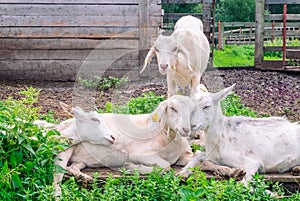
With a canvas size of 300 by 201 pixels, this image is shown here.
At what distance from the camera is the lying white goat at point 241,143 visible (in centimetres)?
498

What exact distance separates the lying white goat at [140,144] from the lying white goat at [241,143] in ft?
0.53

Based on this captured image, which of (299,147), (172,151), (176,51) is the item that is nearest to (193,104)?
(172,151)

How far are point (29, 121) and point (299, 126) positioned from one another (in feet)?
7.56

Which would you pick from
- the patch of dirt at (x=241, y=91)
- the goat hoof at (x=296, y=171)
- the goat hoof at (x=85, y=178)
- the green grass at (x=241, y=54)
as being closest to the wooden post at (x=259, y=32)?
the patch of dirt at (x=241, y=91)

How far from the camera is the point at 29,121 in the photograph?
15.8 feet

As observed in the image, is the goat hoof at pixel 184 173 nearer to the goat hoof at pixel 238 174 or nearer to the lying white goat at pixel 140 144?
the lying white goat at pixel 140 144

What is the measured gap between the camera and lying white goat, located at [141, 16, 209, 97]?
7.17 meters

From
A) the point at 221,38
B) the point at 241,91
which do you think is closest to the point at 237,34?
the point at 221,38

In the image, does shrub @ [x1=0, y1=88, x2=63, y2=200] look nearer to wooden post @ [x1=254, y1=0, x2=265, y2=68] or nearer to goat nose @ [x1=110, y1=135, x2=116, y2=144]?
goat nose @ [x1=110, y1=135, x2=116, y2=144]

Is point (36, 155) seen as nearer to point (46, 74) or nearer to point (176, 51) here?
point (176, 51)

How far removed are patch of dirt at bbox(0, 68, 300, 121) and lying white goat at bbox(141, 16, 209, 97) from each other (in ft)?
5.39

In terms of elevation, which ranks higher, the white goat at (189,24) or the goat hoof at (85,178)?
the white goat at (189,24)

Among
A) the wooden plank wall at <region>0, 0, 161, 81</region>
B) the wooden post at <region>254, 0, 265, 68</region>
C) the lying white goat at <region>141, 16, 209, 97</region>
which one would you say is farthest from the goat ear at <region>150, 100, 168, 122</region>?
the wooden post at <region>254, 0, 265, 68</region>

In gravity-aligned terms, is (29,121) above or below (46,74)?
above
